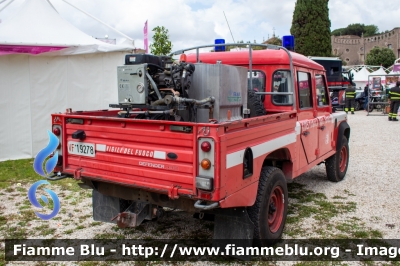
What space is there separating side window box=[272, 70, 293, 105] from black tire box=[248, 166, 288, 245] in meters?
1.34

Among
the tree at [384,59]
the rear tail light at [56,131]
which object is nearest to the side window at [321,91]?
the rear tail light at [56,131]

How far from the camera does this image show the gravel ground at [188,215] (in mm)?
4594

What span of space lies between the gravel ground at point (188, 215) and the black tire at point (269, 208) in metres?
0.32

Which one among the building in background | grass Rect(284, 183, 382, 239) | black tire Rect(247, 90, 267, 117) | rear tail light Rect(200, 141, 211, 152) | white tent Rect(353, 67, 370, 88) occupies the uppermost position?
the building in background

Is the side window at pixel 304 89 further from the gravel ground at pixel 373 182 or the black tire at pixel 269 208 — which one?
the gravel ground at pixel 373 182

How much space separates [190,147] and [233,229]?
1.05 metres

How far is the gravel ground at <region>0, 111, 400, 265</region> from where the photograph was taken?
459cm

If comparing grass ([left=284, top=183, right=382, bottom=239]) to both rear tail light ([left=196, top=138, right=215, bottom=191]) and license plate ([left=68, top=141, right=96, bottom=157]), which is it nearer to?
rear tail light ([left=196, top=138, right=215, bottom=191])

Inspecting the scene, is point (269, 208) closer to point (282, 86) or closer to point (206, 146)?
point (206, 146)

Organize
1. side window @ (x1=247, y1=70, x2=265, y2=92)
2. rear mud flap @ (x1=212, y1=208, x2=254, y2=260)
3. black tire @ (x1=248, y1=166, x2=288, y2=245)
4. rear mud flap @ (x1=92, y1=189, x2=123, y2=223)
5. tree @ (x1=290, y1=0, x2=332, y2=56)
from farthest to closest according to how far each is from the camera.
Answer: tree @ (x1=290, y1=0, x2=332, y2=56)
side window @ (x1=247, y1=70, x2=265, y2=92)
rear mud flap @ (x1=92, y1=189, x2=123, y2=223)
black tire @ (x1=248, y1=166, x2=288, y2=245)
rear mud flap @ (x1=212, y1=208, x2=254, y2=260)

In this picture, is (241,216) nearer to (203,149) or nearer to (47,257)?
(203,149)

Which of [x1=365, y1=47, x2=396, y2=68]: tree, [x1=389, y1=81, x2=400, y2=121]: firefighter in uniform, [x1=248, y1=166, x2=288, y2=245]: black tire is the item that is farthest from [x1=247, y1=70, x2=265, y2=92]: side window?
[x1=365, y1=47, x2=396, y2=68]: tree

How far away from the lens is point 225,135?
3088 mm

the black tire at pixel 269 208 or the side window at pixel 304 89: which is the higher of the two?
the side window at pixel 304 89
